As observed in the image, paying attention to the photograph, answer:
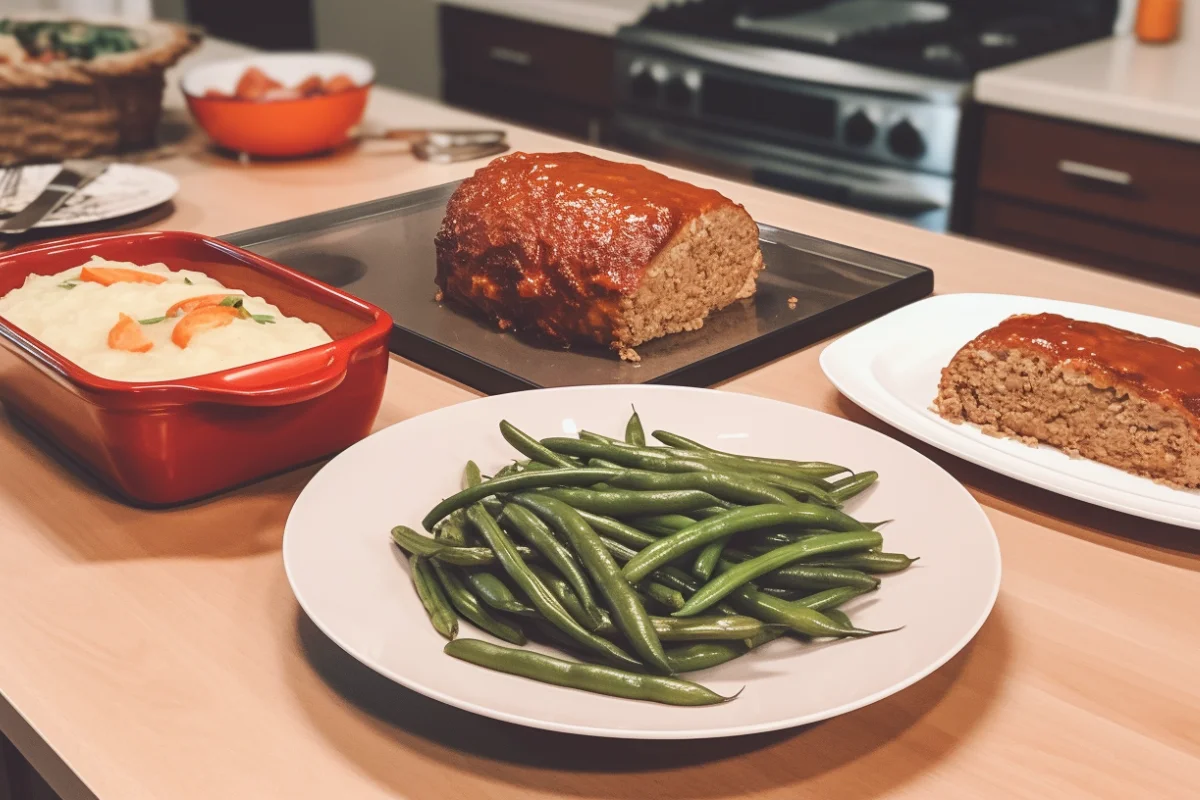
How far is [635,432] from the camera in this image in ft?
3.93

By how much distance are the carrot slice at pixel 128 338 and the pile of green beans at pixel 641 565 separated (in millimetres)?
358

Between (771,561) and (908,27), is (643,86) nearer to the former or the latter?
(908,27)

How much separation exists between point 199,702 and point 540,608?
0.28 metres

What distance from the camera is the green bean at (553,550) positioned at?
0.94m

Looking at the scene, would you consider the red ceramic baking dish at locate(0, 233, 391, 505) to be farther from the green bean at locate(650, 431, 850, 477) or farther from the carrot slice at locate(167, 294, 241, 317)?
the green bean at locate(650, 431, 850, 477)

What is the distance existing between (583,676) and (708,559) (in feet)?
0.50

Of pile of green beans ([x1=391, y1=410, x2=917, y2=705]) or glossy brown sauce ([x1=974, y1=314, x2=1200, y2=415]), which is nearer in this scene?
pile of green beans ([x1=391, y1=410, x2=917, y2=705])

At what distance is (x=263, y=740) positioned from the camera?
91 cm

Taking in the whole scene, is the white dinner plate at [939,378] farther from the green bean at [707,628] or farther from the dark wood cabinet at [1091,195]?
the dark wood cabinet at [1091,195]

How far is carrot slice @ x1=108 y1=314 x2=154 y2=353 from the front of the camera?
120cm

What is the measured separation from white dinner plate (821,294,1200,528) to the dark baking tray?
0.40ft

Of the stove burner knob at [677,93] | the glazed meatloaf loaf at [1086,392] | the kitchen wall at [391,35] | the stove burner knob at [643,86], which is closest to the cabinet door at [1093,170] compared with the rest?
the stove burner knob at [677,93]

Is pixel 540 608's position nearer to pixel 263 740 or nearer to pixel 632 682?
pixel 632 682

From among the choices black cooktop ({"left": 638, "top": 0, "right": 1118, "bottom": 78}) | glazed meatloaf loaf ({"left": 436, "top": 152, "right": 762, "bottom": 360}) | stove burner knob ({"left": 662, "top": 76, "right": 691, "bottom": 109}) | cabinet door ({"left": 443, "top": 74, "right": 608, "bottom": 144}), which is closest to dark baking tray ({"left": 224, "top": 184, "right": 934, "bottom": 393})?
glazed meatloaf loaf ({"left": 436, "top": 152, "right": 762, "bottom": 360})
